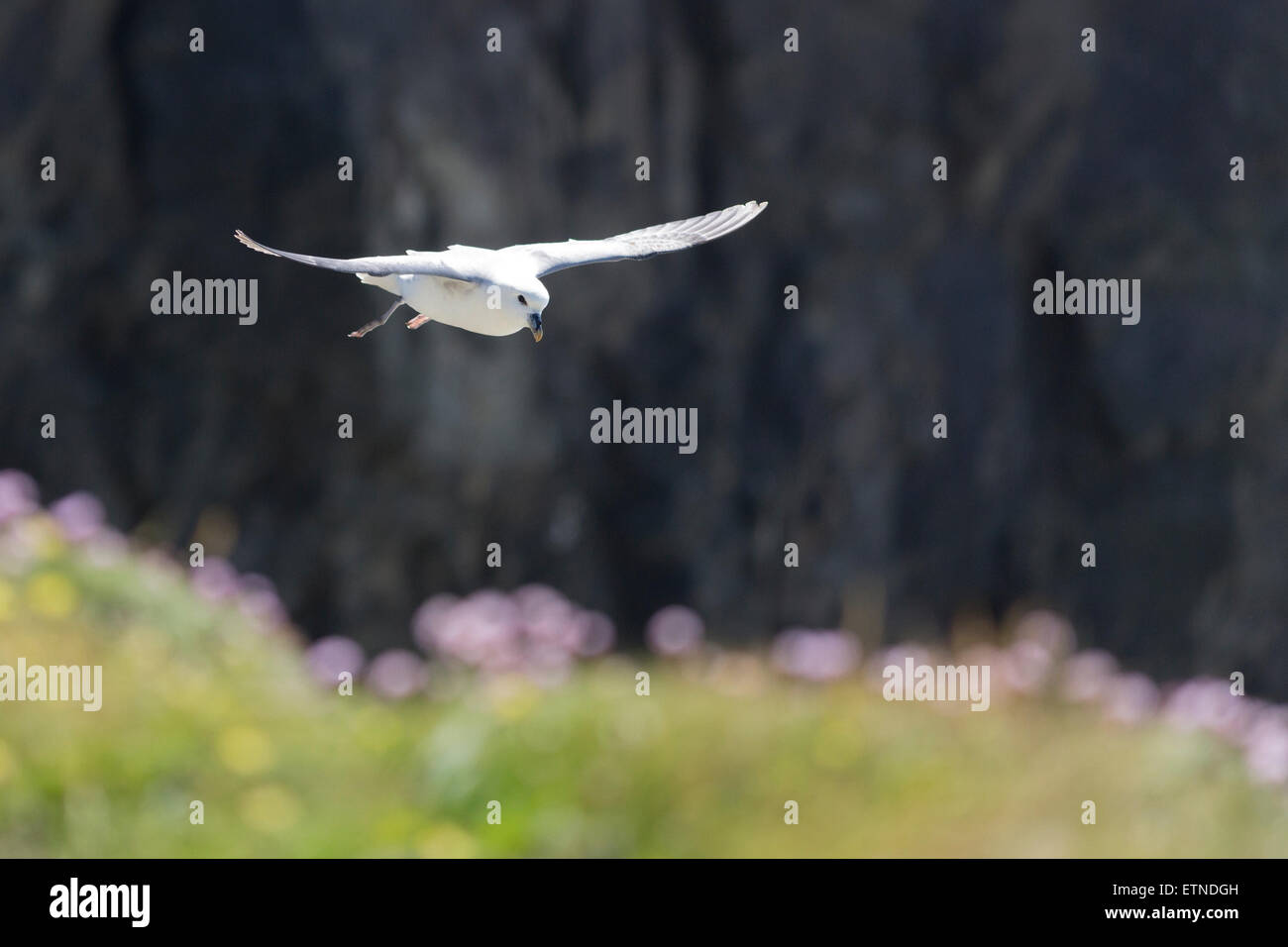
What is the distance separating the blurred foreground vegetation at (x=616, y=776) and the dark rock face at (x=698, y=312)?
7694 mm

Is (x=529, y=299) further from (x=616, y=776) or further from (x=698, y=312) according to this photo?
(x=698, y=312)

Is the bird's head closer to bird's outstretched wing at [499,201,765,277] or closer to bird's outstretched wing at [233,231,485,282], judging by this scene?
bird's outstretched wing at [233,231,485,282]

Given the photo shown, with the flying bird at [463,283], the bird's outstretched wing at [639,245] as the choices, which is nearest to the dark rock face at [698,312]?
the bird's outstretched wing at [639,245]

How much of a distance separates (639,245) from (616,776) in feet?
5.83

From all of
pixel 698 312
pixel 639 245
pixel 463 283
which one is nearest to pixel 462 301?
pixel 463 283

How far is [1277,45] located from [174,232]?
9746 mm

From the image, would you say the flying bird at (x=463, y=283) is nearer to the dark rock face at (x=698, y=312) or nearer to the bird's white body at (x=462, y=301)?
the bird's white body at (x=462, y=301)

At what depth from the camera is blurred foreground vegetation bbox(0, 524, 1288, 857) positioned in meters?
4.09

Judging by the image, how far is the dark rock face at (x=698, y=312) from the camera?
12594 mm

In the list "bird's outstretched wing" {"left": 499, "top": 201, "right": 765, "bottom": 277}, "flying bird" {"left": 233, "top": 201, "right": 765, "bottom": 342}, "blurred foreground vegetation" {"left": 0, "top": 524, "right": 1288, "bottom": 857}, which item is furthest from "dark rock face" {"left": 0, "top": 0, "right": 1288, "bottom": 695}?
"flying bird" {"left": 233, "top": 201, "right": 765, "bottom": 342}

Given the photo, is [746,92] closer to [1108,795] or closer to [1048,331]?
[1048,331]

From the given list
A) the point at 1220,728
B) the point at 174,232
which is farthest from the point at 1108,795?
the point at 174,232

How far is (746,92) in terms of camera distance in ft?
45.5

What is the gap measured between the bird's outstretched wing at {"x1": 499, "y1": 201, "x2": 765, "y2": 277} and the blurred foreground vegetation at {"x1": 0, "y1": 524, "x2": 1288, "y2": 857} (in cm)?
161
